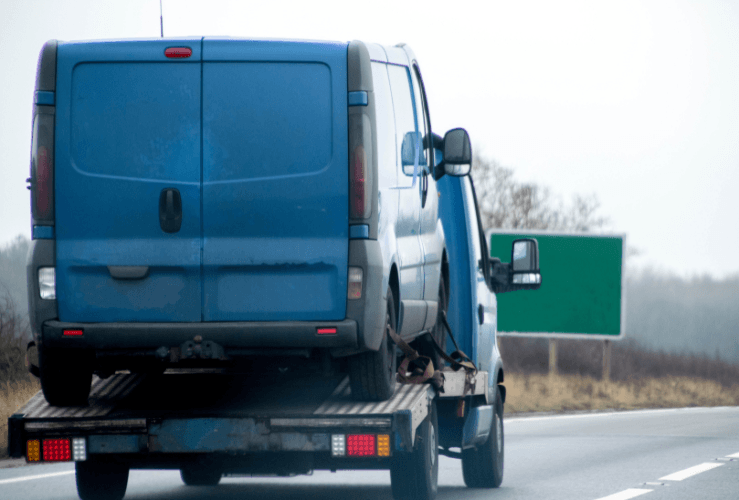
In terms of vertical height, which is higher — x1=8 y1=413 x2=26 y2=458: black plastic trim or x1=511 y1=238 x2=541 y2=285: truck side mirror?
x1=511 y1=238 x2=541 y2=285: truck side mirror

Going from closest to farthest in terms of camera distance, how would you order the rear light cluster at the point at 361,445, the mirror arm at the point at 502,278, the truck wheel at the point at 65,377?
the rear light cluster at the point at 361,445
the truck wheel at the point at 65,377
the mirror arm at the point at 502,278

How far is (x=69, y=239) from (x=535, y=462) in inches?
316

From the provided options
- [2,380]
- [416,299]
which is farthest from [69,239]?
[2,380]

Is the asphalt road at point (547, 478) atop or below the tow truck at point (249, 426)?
below

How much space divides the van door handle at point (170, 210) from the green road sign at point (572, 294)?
2559 centimetres

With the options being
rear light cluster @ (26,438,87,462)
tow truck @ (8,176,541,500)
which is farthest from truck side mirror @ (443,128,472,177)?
rear light cluster @ (26,438,87,462)

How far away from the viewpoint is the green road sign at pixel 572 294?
33812 millimetres

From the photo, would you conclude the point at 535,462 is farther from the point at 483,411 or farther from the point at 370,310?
the point at 370,310

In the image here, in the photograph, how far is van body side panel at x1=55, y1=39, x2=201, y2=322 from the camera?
25.3 ft

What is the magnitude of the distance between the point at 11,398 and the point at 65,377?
8.47 metres

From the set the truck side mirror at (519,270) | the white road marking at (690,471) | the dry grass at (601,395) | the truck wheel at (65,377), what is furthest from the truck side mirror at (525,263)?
the dry grass at (601,395)

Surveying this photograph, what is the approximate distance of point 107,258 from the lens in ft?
25.3

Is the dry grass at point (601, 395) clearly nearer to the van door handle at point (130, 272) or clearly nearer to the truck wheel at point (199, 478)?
the truck wheel at point (199, 478)

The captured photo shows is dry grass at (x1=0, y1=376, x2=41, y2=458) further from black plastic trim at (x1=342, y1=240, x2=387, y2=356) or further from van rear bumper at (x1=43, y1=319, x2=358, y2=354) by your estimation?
black plastic trim at (x1=342, y1=240, x2=387, y2=356)
